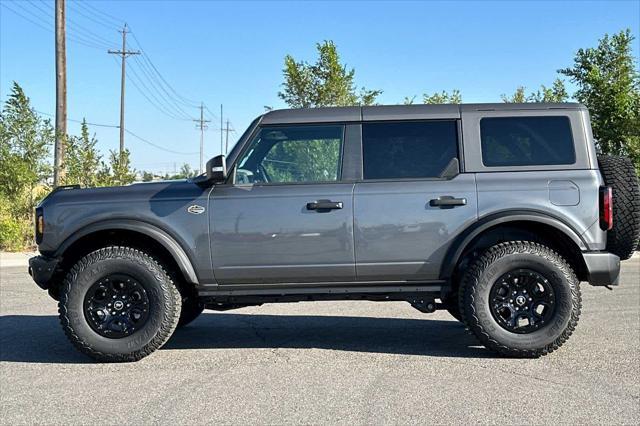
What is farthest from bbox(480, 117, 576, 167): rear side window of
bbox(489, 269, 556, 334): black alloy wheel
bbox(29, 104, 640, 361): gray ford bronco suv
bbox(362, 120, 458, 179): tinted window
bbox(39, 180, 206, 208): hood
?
bbox(39, 180, 206, 208): hood

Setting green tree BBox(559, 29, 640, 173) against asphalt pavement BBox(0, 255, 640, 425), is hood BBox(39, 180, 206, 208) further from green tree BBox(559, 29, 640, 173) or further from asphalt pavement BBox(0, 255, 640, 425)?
green tree BBox(559, 29, 640, 173)

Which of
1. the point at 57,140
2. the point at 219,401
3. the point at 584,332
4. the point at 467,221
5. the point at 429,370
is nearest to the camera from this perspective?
the point at 219,401

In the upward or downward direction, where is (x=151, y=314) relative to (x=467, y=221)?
downward

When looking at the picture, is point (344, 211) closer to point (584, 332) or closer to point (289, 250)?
point (289, 250)

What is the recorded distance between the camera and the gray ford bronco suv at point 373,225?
533cm

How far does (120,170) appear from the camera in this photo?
1988cm

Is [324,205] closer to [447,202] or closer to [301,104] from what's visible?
[447,202]

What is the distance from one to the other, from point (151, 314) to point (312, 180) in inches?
68.5

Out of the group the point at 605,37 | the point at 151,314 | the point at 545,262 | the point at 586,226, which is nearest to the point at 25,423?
the point at 151,314

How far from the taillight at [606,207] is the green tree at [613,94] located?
1114cm

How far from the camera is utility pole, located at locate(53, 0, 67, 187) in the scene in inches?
722

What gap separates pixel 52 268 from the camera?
5445mm

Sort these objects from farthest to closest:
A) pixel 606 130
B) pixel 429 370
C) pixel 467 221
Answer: pixel 606 130 < pixel 467 221 < pixel 429 370

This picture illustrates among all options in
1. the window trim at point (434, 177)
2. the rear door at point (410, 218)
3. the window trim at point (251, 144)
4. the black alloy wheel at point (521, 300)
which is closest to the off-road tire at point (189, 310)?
the window trim at point (251, 144)
